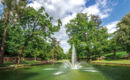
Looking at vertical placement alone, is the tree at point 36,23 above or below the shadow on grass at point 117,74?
above

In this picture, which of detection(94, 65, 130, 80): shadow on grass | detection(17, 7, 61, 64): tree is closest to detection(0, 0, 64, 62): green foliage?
detection(17, 7, 61, 64): tree

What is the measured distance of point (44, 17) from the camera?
59.6 feet

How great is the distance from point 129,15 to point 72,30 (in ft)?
56.1

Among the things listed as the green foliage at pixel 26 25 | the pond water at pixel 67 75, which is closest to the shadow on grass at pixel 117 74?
the pond water at pixel 67 75

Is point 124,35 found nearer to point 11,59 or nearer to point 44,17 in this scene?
point 44,17

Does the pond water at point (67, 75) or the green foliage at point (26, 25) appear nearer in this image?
the pond water at point (67, 75)

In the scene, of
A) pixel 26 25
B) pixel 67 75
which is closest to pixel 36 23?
pixel 26 25

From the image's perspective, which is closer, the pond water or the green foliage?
the pond water

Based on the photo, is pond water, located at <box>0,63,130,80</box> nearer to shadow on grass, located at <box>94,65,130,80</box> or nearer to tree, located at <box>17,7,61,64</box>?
shadow on grass, located at <box>94,65,130,80</box>

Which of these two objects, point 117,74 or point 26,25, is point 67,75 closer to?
point 117,74

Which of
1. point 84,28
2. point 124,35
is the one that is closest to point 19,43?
point 84,28

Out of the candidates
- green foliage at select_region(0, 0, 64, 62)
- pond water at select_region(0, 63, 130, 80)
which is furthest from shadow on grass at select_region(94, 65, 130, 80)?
green foliage at select_region(0, 0, 64, 62)

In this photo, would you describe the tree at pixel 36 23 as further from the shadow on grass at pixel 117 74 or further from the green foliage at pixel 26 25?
the shadow on grass at pixel 117 74

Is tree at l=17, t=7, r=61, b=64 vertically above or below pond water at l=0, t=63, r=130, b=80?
above
